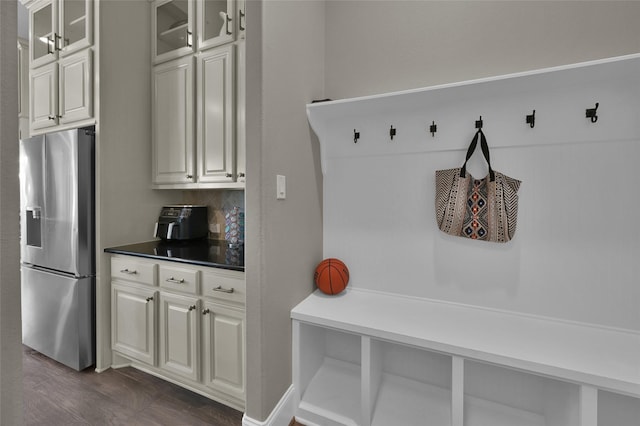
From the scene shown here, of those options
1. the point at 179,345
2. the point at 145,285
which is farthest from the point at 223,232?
the point at 179,345

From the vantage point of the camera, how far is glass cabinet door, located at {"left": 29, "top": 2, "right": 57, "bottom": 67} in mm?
2369

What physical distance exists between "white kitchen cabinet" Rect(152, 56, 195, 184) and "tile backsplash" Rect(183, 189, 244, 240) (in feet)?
1.04

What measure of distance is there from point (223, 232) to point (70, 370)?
1.42 m

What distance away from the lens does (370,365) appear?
1.38 m

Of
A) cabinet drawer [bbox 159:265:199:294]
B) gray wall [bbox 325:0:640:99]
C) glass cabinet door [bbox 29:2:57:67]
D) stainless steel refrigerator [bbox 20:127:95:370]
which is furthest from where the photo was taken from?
glass cabinet door [bbox 29:2:57:67]

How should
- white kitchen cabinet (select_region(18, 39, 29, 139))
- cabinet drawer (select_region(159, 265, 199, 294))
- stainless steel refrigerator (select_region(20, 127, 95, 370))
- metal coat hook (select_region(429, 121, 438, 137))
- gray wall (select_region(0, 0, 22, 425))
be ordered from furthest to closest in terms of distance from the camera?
white kitchen cabinet (select_region(18, 39, 29, 139))
stainless steel refrigerator (select_region(20, 127, 95, 370))
cabinet drawer (select_region(159, 265, 199, 294))
metal coat hook (select_region(429, 121, 438, 137))
gray wall (select_region(0, 0, 22, 425))

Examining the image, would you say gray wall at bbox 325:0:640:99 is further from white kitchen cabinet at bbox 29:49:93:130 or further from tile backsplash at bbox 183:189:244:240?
white kitchen cabinet at bbox 29:49:93:130

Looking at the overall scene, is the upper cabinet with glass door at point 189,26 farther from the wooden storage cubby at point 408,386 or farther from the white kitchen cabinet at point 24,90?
the wooden storage cubby at point 408,386

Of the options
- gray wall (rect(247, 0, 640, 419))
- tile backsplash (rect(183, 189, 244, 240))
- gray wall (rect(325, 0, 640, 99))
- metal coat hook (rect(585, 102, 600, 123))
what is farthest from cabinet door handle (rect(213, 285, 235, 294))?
metal coat hook (rect(585, 102, 600, 123))

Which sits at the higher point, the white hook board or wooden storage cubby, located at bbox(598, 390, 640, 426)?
the white hook board

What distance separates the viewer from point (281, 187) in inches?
56.6

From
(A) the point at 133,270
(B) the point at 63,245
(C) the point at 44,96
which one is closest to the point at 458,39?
(A) the point at 133,270

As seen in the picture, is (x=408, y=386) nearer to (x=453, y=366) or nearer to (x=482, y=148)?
(x=453, y=366)

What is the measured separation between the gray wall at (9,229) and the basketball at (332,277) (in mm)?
1247
